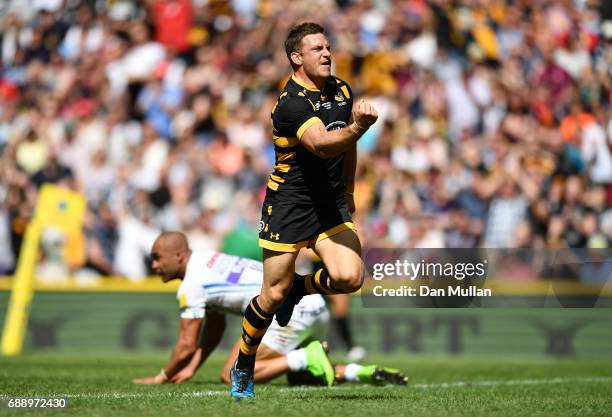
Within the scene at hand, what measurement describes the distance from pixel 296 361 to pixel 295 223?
212 cm

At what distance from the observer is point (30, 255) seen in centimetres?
1472

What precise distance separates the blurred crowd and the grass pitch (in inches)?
121

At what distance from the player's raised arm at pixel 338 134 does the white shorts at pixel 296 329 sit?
271cm

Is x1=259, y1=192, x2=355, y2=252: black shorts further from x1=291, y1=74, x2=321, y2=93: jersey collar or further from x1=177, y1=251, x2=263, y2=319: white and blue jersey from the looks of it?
x1=177, y1=251, x2=263, y2=319: white and blue jersey

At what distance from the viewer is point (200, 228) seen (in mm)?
15500

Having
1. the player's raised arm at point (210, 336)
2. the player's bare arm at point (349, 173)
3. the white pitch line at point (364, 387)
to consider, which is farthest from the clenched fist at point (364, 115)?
the player's raised arm at point (210, 336)

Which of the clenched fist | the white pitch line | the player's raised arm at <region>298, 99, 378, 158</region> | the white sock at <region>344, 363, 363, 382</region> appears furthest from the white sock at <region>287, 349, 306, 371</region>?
the clenched fist

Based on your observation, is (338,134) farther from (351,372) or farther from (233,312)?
(351,372)

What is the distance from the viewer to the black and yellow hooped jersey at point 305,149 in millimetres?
7207

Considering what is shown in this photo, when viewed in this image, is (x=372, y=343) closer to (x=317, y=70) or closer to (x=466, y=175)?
(x=466, y=175)

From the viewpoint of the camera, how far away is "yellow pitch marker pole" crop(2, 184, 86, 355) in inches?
579

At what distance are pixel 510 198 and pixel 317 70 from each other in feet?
27.6

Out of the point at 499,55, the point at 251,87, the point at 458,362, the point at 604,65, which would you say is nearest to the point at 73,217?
the point at 251,87

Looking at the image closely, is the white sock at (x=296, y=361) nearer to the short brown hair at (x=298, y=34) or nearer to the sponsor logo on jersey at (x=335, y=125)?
the sponsor logo on jersey at (x=335, y=125)
